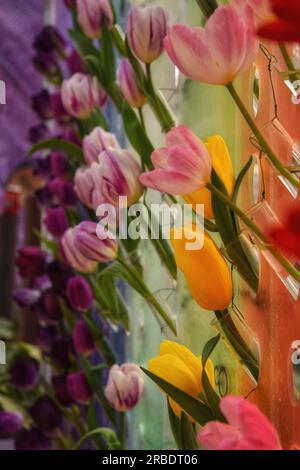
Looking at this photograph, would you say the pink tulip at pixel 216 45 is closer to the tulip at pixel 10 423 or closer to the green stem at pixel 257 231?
the green stem at pixel 257 231

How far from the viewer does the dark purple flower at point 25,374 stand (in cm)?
107

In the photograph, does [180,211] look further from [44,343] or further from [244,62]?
[44,343]

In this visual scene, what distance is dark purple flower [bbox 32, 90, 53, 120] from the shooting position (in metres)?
1.17

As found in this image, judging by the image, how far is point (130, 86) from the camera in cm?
72

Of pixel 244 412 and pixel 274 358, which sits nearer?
pixel 244 412

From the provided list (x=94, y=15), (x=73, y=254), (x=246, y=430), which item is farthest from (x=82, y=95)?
(x=246, y=430)

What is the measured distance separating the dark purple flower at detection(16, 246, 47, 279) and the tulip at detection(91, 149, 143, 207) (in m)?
0.40

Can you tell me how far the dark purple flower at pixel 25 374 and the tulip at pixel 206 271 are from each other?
0.63 meters

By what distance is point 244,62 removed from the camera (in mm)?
450

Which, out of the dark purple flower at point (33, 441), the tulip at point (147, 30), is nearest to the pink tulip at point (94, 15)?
the tulip at point (147, 30)

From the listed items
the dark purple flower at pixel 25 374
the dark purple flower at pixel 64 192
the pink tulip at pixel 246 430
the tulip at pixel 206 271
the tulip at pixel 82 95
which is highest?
the tulip at pixel 82 95

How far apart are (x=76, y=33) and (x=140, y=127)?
23 centimetres

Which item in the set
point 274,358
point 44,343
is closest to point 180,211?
point 274,358
